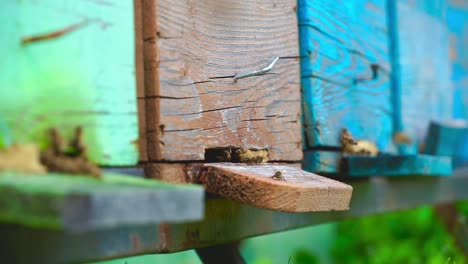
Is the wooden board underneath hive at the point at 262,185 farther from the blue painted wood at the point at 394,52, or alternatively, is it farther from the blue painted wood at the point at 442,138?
the blue painted wood at the point at 442,138

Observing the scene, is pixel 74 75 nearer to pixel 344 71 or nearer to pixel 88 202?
pixel 88 202

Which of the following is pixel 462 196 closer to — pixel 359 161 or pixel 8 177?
pixel 359 161

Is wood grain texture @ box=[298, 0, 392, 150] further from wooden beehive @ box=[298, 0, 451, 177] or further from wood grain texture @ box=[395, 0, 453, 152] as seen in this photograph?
wood grain texture @ box=[395, 0, 453, 152]

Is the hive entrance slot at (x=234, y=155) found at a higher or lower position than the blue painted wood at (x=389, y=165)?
higher

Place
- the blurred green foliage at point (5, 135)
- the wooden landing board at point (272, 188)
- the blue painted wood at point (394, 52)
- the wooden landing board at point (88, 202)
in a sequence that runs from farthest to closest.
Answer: the blue painted wood at point (394, 52) → the wooden landing board at point (272, 188) → the blurred green foliage at point (5, 135) → the wooden landing board at point (88, 202)

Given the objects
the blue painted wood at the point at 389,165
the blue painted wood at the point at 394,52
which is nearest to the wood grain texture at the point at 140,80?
the blue painted wood at the point at 389,165

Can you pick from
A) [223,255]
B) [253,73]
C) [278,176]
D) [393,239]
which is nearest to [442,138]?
[223,255]

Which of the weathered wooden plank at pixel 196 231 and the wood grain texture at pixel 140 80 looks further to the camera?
the wood grain texture at pixel 140 80
